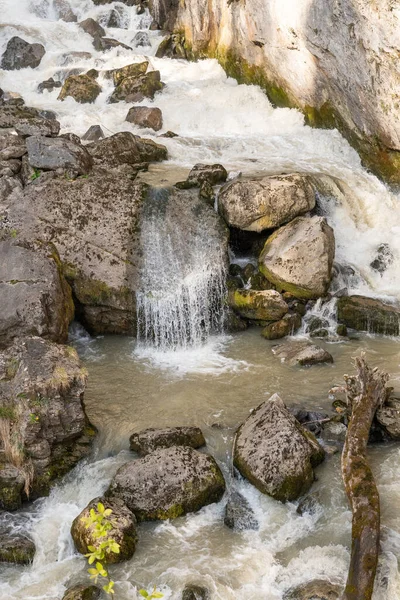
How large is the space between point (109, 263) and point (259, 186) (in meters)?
3.09

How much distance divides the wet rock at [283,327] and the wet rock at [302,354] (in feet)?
1.22

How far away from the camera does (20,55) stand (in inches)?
840

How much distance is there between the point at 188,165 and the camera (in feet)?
46.0

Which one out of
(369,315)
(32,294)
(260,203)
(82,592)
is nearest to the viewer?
(82,592)

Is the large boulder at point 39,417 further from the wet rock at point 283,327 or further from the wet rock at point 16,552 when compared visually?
the wet rock at point 283,327

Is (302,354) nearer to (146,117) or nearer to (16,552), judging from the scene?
(16,552)

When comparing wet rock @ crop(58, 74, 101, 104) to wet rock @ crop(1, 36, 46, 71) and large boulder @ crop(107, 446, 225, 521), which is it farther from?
large boulder @ crop(107, 446, 225, 521)

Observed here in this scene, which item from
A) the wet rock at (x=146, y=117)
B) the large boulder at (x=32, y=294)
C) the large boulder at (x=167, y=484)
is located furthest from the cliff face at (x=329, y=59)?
the large boulder at (x=167, y=484)

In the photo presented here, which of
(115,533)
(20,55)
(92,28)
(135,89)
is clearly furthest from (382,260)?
(92,28)

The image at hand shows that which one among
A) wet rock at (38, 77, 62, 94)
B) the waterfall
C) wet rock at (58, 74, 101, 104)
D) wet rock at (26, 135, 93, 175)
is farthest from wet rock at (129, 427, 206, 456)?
wet rock at (38, 77, 62, 94)

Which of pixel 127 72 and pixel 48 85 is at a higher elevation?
pixel 127 72

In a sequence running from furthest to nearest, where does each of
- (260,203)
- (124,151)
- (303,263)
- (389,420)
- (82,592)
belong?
(124,151) < (260,203) < (303,263) < (389,420) < (82,592)

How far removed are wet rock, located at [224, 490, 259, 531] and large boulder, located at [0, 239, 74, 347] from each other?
4.30m

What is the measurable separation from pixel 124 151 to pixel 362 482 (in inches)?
376
